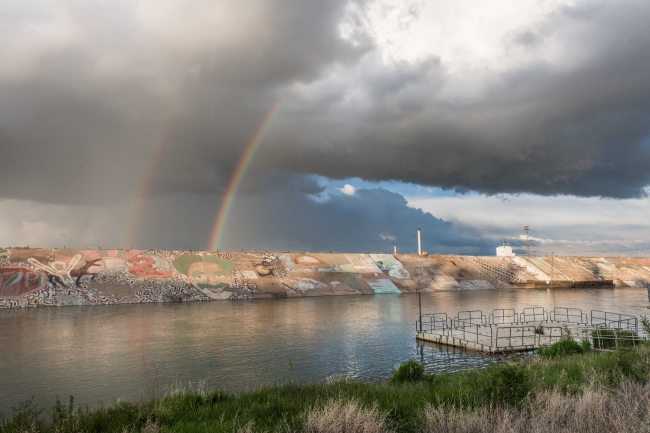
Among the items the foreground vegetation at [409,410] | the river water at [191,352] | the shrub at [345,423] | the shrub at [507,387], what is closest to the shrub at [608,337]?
the river water at [191,352]

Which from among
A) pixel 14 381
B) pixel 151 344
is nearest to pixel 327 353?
pixel 151 344

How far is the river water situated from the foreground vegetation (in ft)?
5.91

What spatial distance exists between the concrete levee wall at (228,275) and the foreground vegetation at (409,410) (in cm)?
5672

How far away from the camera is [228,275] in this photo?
75250 mm

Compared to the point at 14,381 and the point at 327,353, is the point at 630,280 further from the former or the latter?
the point at 14,381

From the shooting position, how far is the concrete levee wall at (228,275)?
61062mm

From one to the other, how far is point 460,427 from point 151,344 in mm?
26890

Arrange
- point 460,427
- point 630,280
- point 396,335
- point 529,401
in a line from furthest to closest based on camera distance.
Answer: point 630,280 < point 396,335 < point 529,401 < point 460,427

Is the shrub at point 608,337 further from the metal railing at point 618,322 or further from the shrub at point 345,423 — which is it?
the shrub at point 345,423

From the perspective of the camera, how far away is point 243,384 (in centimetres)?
1919

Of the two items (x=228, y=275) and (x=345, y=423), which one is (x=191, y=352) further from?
(x=228, y=275)

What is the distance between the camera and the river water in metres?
20.2

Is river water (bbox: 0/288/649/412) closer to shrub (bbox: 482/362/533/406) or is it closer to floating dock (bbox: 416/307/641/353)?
floating dock (bbox: 416/307/641/353)

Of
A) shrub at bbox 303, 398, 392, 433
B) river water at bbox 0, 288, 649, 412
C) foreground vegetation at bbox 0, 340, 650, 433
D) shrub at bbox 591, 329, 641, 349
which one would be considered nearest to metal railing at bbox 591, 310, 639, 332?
shrub at bbox 591, 329, 641, 349
